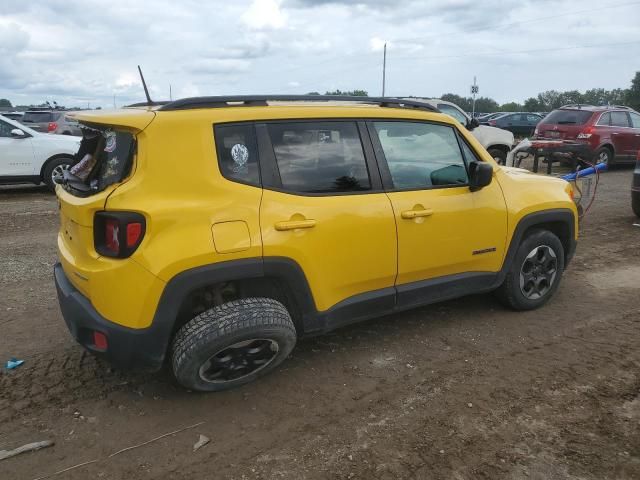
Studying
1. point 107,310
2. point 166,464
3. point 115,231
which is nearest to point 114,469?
point 166,464

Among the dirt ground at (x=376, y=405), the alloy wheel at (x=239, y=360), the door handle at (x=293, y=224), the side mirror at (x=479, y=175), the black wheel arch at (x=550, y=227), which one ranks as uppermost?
the side mirror at (x=479, y=175)

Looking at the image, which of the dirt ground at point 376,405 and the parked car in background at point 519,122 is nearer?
the dirt ground at point 376,405

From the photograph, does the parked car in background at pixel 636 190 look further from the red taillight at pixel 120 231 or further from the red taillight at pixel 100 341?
the red taillight at pixel 100 341

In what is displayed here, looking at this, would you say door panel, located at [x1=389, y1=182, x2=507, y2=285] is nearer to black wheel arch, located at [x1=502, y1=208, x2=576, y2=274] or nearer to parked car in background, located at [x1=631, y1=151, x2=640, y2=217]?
black wheel arch, located at [x1=502, y1=208, x2=576, y2=274]

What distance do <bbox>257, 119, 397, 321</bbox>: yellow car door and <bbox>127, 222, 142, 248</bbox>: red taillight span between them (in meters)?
0.66

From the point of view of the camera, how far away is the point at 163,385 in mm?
3287

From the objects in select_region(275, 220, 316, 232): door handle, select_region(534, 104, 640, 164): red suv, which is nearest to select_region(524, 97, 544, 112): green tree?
select_region(534, 104, 640, 164): red suv

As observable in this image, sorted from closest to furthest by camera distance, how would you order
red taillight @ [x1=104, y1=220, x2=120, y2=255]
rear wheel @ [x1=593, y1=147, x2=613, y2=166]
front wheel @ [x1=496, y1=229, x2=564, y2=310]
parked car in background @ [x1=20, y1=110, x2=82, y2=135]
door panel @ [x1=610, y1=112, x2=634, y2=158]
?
red taillight @ [x1=104, y1=220, x2=120, y2=255] < front wheel @ [x1=496, y1=229, x2=564, y2=310] < rear wheel @ [x1=593, y1=147, x2=613, y2=166] < door panel @ [x1=610, y1=112, x2=634, y2=158] < parked car in background @ [x1=20, y1=110, x2=82, y2=135]

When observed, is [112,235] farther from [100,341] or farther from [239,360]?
[239,360]

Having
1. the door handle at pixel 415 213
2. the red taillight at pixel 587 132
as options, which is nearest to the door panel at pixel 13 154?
the door handle at pixel 415 213

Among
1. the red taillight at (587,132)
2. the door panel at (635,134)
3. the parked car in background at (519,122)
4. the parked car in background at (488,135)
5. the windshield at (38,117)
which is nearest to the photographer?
the parked car in background at (488,135)

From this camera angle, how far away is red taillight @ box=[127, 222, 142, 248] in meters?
2.66

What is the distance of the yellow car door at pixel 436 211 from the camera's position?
3.53 meters

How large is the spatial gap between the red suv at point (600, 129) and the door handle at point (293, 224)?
12140 millimetres
